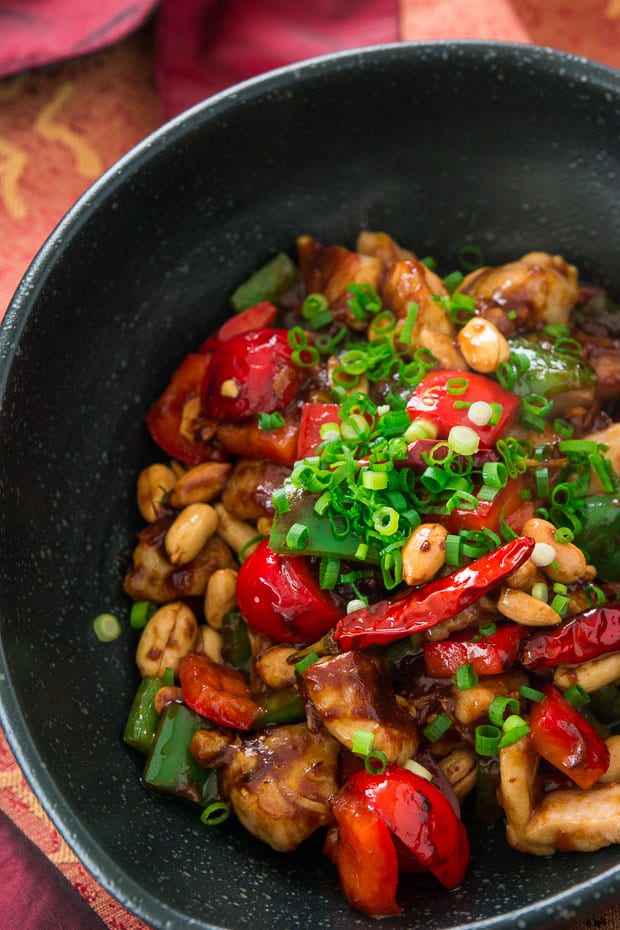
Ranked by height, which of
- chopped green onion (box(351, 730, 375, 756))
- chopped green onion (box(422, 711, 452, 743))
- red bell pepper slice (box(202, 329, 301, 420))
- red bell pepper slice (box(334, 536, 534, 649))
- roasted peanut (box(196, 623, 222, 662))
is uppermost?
red bell pepper slice (box(202, 329, 301, 420))

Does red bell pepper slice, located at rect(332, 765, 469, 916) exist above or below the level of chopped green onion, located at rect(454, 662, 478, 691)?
below

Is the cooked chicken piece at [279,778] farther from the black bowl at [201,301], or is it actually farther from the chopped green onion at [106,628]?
the chopped green onion at [106,628]

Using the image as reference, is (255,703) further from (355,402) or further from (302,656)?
(355,402)

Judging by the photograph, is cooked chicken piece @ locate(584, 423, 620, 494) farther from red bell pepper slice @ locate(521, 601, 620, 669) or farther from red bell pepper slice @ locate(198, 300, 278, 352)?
red bell pepper slice @ locate(198, 300, 278, 352)

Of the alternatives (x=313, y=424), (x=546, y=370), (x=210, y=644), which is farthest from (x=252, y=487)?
(x=546, y=370)

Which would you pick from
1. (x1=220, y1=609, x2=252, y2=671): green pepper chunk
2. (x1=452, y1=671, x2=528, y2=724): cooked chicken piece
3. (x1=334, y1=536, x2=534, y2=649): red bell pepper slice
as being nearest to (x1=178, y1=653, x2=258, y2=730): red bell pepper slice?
(x1=220, y1=609, x2=252, y2=671): green pepper chunk

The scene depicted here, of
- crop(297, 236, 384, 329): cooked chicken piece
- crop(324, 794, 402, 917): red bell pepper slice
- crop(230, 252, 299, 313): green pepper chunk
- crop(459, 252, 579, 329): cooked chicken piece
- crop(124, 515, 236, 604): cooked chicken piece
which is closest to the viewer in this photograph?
crop(324, 794, 402, 917): red bell pepper slice
